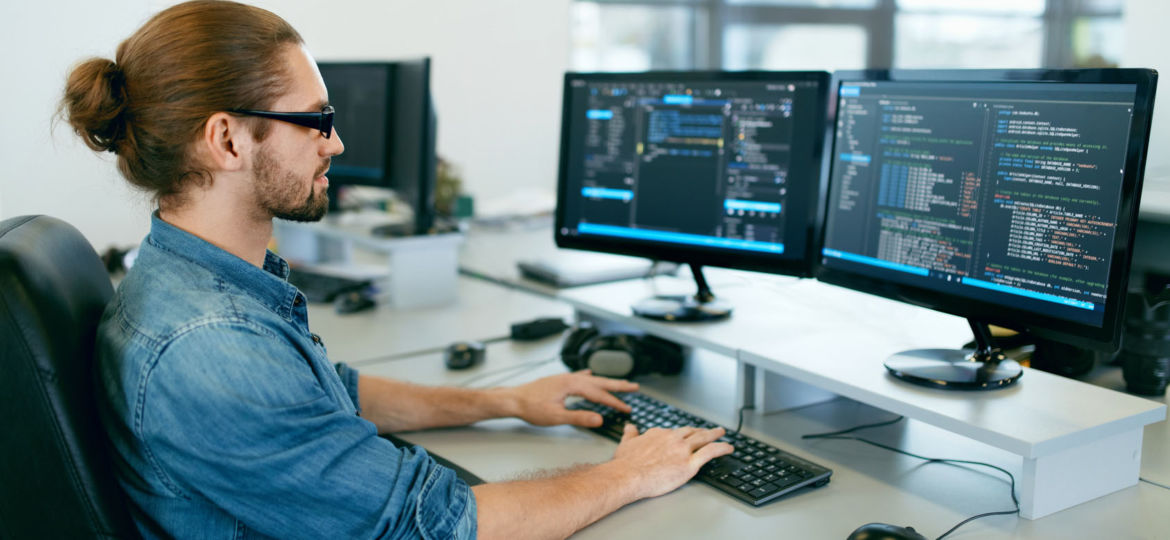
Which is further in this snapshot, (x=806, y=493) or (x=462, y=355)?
(x=462, y=355)

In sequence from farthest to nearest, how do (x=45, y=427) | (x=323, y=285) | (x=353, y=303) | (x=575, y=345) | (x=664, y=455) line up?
(x=323, y=285)
(x=353, y=303)
(x=575, y=345)
(x=664, y=455)
(x=45, y=427)

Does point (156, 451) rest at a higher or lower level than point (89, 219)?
lower

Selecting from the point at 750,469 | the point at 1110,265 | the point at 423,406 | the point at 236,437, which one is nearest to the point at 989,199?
the point at 1110,265

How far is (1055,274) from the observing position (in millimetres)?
1216

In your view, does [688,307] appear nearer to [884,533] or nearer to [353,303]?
[884,533]

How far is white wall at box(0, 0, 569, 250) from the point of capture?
1703 mm

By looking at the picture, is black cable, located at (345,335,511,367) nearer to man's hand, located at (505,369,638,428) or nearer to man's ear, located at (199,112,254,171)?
man's hand, located at (505,369,638,428)

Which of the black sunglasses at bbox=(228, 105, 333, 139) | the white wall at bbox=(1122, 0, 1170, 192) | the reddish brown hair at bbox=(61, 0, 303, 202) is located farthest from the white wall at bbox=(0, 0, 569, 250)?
the white wall at bbox=(1122, 0, 1170, 192)

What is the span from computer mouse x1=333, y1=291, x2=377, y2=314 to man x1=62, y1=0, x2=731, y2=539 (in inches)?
42.7

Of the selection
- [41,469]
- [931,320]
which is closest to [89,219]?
[41,469]

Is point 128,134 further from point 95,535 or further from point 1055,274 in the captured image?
point 1055,274

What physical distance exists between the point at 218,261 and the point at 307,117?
20 cm

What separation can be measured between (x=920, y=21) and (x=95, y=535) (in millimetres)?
5321

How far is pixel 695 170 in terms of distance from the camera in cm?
171
